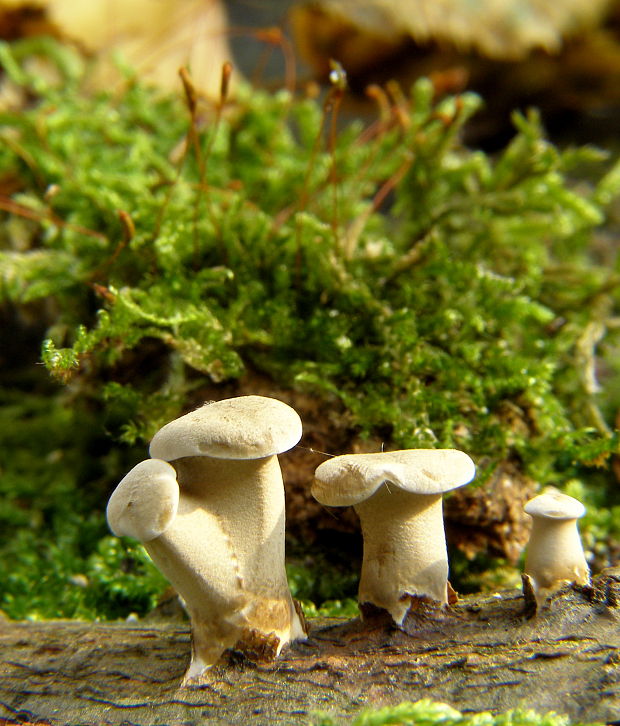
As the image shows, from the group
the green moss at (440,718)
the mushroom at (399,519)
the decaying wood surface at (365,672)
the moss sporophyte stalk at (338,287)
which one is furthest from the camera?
the moss sporophyte stalk at (338,287)

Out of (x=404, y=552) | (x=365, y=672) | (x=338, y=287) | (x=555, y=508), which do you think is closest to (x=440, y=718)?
(x=365, y=672)

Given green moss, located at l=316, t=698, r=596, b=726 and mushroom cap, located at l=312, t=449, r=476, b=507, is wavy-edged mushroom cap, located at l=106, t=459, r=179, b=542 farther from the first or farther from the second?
green moss, located at l=316, t=698, r=596, b=726

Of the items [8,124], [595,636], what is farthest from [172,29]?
[595,636]

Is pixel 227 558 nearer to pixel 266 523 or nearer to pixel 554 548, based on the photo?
pixel 266 523

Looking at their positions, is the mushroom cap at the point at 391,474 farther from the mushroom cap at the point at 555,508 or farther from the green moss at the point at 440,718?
the green moss at the point at 440,718

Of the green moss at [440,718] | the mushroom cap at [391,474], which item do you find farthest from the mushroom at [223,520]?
the green moss at [440,718]

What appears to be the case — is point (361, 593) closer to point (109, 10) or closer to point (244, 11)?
point (109, 10)
